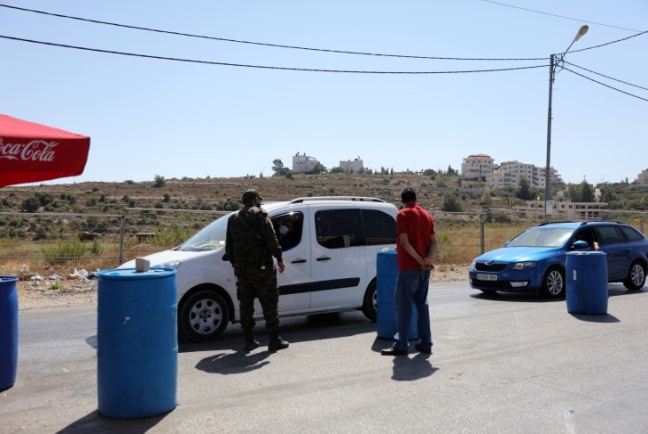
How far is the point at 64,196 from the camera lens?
4653cm

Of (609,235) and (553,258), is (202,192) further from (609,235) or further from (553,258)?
(553,258)

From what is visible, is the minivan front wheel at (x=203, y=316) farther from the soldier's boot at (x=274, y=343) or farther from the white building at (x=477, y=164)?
the white building at (x=477, y=164)

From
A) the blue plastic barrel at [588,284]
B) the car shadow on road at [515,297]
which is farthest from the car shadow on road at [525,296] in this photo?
the blue plastic barrel at [588,284]

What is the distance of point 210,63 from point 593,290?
12100 mm

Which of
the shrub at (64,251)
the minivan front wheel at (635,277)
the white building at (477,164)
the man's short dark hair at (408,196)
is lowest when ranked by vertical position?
the minivan front wheel at (635,277)

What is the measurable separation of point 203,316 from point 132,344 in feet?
10.7

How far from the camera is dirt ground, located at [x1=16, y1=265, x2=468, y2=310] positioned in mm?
12156

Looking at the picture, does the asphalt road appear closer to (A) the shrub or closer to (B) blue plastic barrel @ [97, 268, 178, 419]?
(B) blue plastic barrel @ [97, 268, 178, 419]

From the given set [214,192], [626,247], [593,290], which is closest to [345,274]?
[593,290]

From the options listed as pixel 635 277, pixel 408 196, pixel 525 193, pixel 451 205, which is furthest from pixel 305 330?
pixel 525 193

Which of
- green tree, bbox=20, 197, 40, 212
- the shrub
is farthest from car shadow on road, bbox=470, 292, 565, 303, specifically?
green tree, bbox=20, 197, 40, 212

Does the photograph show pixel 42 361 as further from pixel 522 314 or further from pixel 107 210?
pixel 107 210

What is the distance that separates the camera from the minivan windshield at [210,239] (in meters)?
8.72

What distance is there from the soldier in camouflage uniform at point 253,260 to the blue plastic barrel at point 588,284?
532cm
